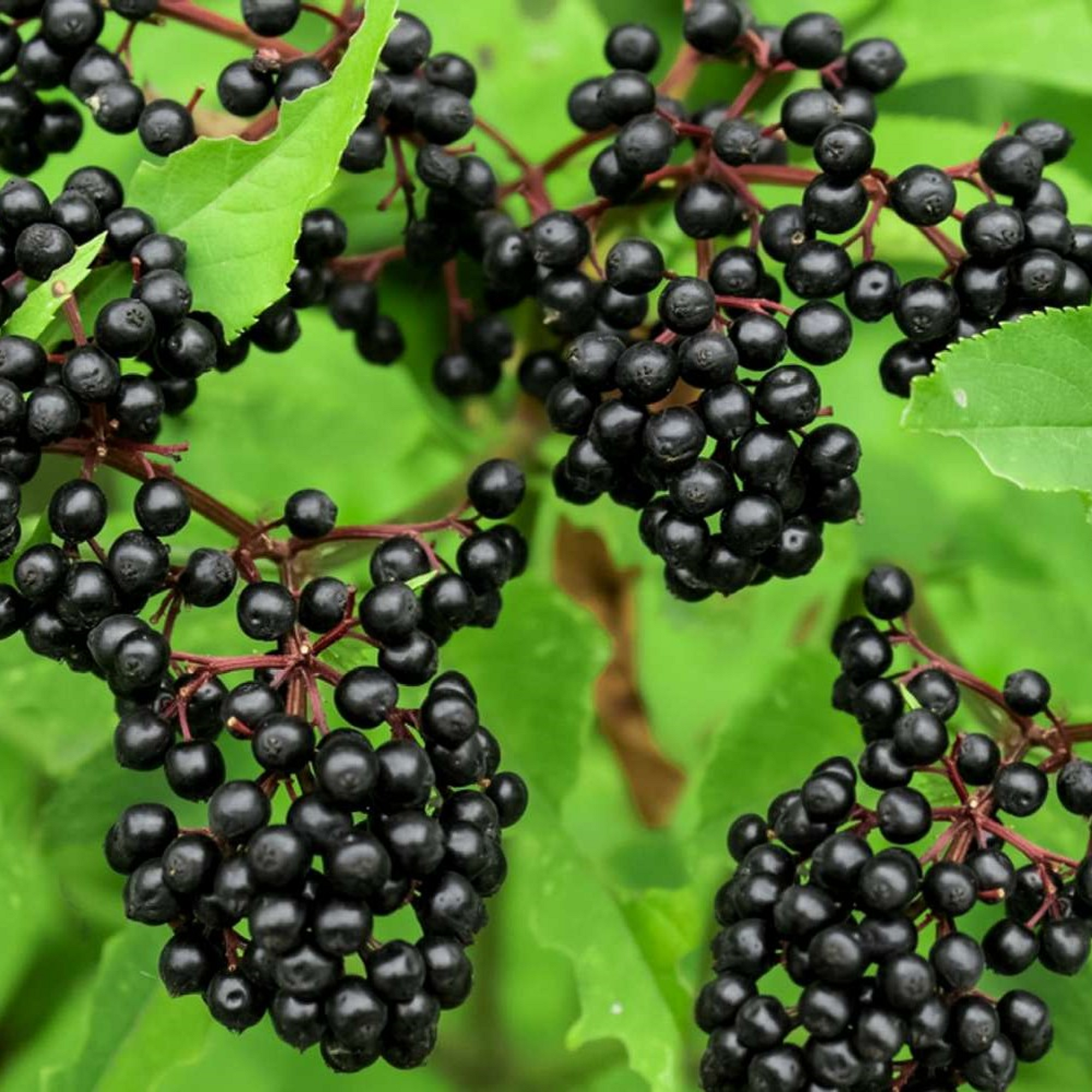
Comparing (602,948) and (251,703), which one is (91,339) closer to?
(251,703)

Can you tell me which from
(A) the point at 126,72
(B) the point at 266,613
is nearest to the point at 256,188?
(A) the point at 126,72

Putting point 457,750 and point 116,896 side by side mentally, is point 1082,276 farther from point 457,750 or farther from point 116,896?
point 116,896

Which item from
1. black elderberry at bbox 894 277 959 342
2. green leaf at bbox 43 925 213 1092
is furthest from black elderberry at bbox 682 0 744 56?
green leaf at bbox 43 925 213 1092

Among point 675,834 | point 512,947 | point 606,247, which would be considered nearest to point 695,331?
point 606,247

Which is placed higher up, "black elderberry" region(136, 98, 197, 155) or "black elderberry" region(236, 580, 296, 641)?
"black elderberry" region(136, 98, 197, 155)

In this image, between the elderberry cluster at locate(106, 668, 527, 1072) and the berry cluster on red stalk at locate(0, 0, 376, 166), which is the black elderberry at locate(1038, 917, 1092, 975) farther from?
the berry cluster on red stalk at locate(0, 0, 376, 166)

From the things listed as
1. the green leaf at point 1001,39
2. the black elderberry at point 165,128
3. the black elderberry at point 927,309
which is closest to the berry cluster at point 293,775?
the black elderberry at point 165,128

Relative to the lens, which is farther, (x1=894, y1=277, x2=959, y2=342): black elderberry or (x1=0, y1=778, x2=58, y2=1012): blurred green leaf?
(x1=0, y1=778, x2=58, y2=1012): blurred green leaf

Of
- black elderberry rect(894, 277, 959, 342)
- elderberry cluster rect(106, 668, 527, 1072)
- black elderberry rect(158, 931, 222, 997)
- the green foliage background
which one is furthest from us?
the green foliage background
